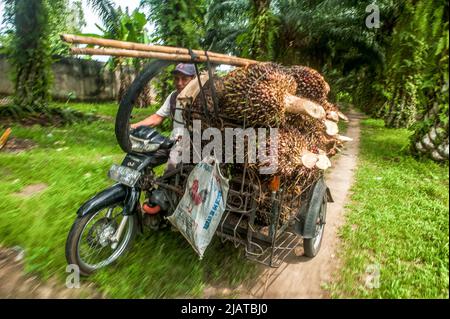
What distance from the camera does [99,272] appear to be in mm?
2588

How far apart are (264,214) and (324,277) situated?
82 cm

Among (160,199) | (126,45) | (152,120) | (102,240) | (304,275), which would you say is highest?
(126,45)

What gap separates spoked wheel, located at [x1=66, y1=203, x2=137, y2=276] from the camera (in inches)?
99.7

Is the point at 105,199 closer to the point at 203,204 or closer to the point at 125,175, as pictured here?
the point at 125,175

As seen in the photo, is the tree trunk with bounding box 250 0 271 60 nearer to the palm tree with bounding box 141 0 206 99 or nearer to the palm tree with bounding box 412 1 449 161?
the palm tree with bounding box 141 0 206 99

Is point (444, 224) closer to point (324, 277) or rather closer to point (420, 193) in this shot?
point (420, 193)

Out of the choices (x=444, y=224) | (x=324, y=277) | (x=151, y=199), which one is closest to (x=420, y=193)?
(x=444, y=224)

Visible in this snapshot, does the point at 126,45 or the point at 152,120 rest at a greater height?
the point at 126,45

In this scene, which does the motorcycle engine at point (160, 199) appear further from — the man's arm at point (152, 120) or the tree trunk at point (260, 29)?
the tree trunk at point (260, 29)

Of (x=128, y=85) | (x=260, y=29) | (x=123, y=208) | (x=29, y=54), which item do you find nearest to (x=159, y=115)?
(x=123, y=208)

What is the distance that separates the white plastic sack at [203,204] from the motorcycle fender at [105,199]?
0.47 m

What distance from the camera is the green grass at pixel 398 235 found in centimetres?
258

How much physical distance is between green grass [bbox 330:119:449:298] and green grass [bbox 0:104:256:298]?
97cm

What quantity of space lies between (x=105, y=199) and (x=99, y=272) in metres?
0.60
